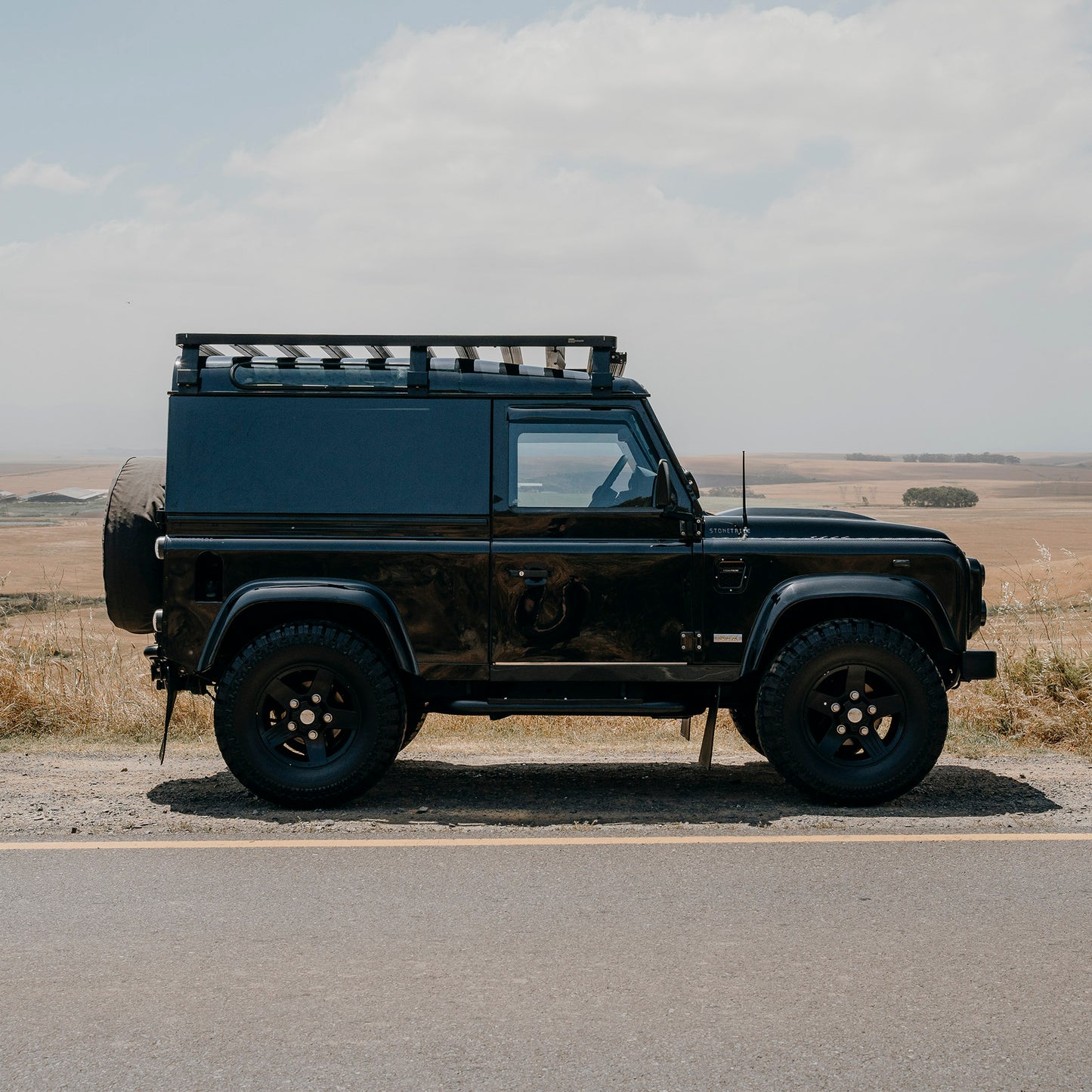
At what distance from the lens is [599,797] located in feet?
24.0

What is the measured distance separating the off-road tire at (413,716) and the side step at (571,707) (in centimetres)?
35

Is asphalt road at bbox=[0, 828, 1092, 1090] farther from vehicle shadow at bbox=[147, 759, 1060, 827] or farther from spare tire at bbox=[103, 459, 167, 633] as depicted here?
spare tire at bbox=[103, 459, 167, 633]

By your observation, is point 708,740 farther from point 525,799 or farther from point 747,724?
point 525,799

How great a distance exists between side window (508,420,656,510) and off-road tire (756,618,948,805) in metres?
1.29

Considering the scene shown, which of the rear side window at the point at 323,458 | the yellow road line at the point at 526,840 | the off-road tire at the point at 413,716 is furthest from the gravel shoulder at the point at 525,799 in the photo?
the rear side window at the point at 323,458

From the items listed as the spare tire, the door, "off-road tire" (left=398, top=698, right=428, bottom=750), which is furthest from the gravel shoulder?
the spare tire

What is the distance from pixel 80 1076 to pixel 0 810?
3.59m

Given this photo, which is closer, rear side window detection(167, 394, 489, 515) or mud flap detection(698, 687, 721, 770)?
rear side window detection(167, 394, 489, 515)

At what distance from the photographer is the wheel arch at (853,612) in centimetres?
705

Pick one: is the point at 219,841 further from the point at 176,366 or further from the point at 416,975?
the point at 176,366

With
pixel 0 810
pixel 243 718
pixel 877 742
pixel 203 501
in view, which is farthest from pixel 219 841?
pixel 877 742

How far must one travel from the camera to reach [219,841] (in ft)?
20.6

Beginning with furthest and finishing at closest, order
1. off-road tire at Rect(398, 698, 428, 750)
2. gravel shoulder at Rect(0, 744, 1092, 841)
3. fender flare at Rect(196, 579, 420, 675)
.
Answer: off-road tire at Rect(398, 698, 428, 750) < fender flare at Rect(196, 579, 420, 675) < gravel shoulder at Rect(0, 744, 1092, 841)

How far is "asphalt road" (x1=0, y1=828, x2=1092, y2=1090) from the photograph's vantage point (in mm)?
3723
